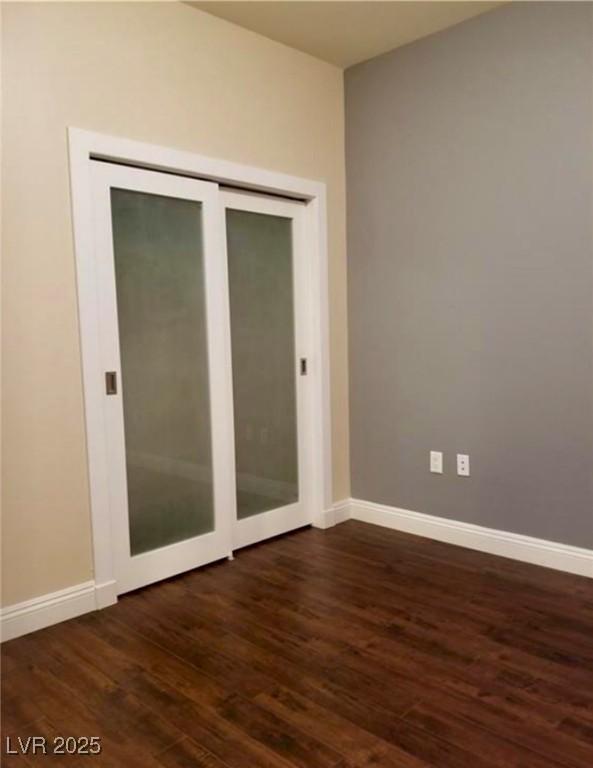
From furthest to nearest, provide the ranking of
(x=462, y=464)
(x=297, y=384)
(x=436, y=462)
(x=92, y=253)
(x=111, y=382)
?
(x=297, y=384) < (x=436, y=462) < (x=462, y=464) < (x=111, y=382) < (x=92, y=253)

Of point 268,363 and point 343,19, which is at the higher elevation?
point 343,19

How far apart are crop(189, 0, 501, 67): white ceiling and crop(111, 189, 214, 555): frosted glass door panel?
967mm

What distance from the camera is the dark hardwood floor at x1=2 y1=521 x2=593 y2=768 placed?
5.59 ft

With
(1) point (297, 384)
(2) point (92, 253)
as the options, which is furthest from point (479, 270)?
(2) point (92, 253)

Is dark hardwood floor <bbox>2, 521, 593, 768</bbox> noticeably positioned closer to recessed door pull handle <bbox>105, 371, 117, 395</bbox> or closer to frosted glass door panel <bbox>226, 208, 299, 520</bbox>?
frosted glass door panel <bbox>226, 208, 299, 520</bbox>

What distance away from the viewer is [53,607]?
2.46 m

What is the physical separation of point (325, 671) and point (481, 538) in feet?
4.64

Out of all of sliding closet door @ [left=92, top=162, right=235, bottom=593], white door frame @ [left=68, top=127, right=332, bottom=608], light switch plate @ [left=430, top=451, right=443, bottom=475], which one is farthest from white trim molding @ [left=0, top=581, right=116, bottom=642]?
light switch plate @ [left=430, top=451, right=443, bottom=475]

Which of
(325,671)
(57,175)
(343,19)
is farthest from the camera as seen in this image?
(343,19)

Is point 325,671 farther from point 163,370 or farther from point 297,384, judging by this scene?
point 297,384

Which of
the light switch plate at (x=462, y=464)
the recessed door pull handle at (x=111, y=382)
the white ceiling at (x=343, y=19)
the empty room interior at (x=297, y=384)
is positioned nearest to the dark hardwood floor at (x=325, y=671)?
the empty room interior at (x=297, y=384)

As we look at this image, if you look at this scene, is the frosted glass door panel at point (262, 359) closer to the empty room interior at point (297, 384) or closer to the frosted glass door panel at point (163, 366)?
the empty room interior at point (297, 384)

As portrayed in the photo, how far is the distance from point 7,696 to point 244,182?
2469 mm

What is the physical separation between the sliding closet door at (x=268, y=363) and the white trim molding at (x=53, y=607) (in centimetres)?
82
